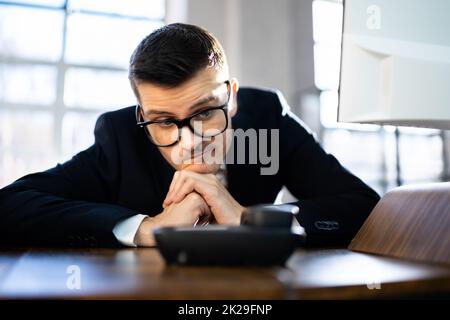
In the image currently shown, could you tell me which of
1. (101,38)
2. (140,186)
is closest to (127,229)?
(140,186)

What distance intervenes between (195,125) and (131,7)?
2.43m

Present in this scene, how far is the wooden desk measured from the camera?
1.23 feet

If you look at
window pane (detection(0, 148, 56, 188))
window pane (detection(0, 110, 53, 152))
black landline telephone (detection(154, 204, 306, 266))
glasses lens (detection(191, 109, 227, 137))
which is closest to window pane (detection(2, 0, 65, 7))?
window pane (detection(0, 110, 53, 152))

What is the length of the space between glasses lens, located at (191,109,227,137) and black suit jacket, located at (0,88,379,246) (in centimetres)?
22

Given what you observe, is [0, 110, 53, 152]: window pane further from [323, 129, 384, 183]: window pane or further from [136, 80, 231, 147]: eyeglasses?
[136, 80, 231, 147]: eyeglasses

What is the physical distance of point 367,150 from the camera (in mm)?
3324

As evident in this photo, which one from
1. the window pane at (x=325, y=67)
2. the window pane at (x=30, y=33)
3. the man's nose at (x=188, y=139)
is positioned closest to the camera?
the man's nose at (x=188, y=139)

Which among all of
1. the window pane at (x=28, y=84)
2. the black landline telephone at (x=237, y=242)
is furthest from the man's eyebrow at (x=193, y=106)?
the window pane at (x=28, y=84)

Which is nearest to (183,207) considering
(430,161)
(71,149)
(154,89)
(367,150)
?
(154,89)

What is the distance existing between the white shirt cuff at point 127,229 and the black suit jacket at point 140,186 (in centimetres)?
1

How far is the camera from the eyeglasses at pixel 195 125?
40.8 inches

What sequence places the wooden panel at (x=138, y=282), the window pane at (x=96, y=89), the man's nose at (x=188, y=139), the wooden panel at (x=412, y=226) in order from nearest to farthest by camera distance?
the wooden panel at (x=138, y=282) < the wooden panel at (x=412, y=226) < the man's nose at (x=188, y=139) < the window pane at (x=96, y=89)

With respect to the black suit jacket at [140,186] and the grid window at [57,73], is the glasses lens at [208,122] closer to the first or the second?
the black suit jacket at [140,186]

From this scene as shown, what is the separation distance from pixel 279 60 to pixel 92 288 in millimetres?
2771
